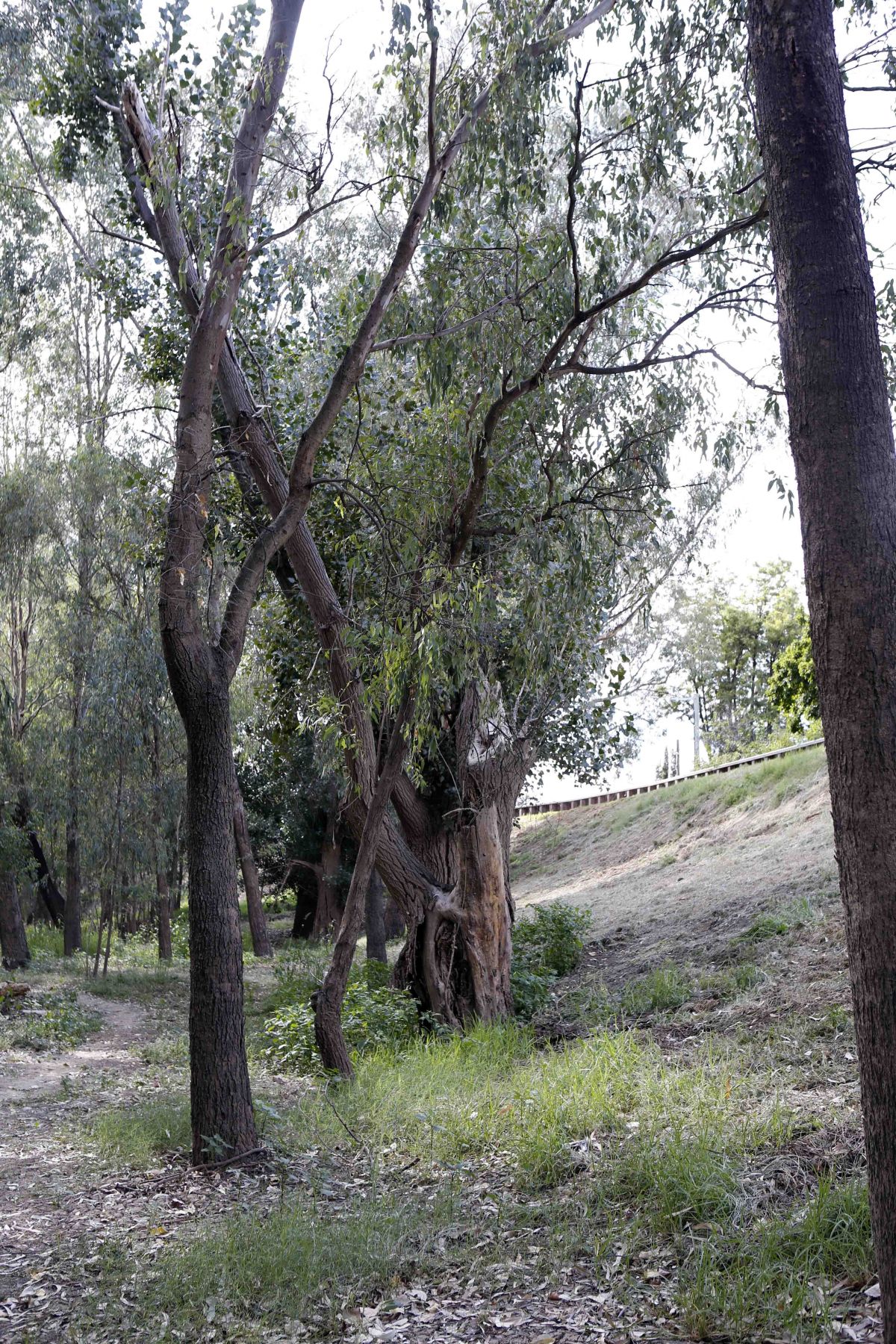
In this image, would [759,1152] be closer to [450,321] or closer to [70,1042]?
[450,321]

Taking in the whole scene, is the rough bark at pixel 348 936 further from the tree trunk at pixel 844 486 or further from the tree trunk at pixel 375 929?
the tree trunk at pixel 375 929

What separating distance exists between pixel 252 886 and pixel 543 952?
325 inches

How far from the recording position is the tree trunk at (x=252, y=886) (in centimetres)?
1853

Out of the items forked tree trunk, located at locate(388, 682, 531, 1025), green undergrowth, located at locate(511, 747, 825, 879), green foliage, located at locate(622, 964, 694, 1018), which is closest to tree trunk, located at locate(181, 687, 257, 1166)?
forked tree trunk, located at locate(388, 682, 531, 1025)

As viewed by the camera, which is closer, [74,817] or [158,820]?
[158,820]

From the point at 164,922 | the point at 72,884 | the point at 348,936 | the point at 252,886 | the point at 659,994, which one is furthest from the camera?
the point at 164,922

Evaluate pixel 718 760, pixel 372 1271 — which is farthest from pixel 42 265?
pixel 718 760

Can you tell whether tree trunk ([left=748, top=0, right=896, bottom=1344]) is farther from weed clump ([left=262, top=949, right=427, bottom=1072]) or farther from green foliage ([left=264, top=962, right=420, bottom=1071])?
green foliage ([left=264, top=962, right=420, bottom=1071])

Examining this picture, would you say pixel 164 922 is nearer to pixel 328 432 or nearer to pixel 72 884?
pixel 72 884

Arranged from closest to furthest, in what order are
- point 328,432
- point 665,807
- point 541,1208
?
1. point 541,1208
2. point 328,432
3. point 665,807

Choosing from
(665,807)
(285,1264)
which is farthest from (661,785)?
(285,1264)

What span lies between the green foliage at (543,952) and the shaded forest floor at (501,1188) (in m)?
0.86

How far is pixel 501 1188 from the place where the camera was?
505 centimetres

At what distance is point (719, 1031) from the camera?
7422 mm
